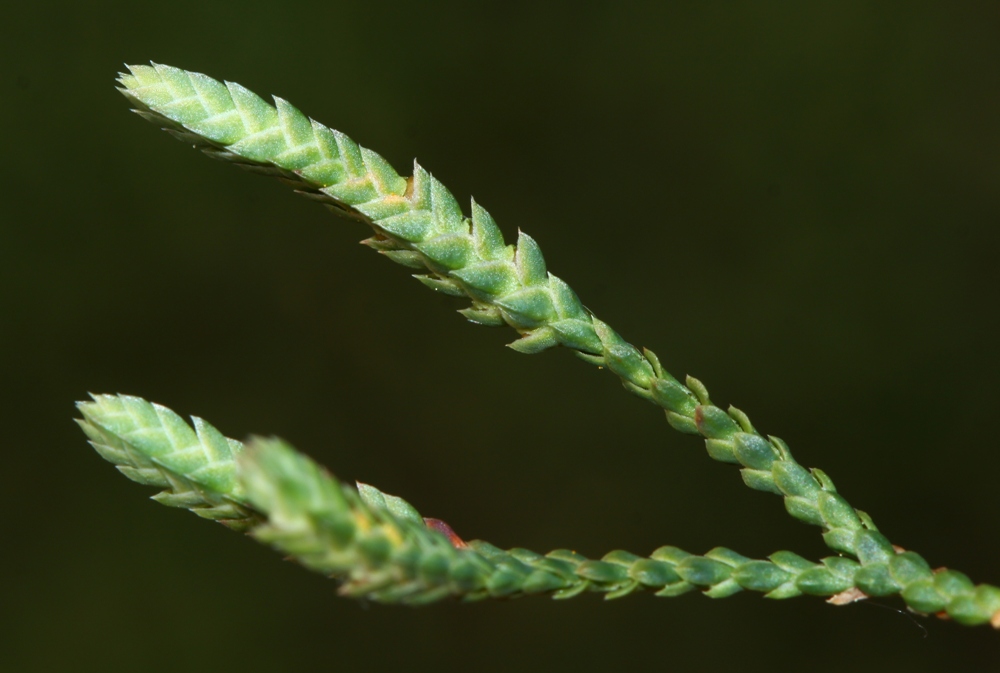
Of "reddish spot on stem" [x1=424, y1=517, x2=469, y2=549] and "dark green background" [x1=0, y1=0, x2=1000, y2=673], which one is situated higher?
"dark green background" [x1=0, y1=0, x2=1000, y2=673]

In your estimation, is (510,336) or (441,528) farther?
(510,336)

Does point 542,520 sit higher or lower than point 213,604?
higher

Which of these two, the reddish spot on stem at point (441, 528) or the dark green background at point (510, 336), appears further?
the dark green background at point (510, 336)

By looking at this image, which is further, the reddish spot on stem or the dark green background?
the dark green background

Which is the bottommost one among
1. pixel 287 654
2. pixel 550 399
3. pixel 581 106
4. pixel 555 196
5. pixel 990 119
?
pixel 287 654

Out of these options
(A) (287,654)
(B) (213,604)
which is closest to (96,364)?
(B) (213,604)

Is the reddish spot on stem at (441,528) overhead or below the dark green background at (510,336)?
below

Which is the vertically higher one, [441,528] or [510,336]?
[510,336]

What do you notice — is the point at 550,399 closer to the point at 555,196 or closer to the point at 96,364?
the point at 555,196
